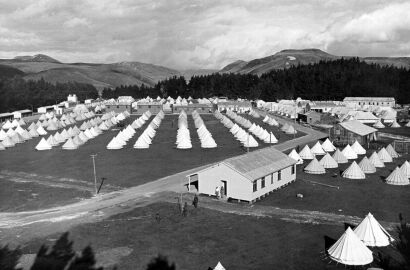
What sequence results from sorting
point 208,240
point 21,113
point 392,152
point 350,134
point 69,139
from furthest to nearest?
point 21,113
point 69,139
point 350,134
point 392,152
point 208,240

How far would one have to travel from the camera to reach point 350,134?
81.2 meters

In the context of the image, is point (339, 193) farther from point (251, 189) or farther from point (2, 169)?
point (2, 169)

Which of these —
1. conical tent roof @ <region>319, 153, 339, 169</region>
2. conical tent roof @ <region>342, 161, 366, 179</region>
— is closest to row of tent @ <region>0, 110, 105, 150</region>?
conical tent roof @ <region>319, 153, 339, 169</region>

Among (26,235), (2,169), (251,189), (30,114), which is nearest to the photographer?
(26,235)

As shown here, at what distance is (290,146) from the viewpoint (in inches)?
3216

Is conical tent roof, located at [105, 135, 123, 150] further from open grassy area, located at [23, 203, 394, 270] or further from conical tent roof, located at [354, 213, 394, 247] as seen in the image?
conical tent roof, located at [354, 213, 394, 247]

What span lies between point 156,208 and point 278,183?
16.0 m

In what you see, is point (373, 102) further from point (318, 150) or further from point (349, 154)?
point (349, 154)

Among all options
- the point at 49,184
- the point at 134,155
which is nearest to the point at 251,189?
the point at 49,184

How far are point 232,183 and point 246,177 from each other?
197cm

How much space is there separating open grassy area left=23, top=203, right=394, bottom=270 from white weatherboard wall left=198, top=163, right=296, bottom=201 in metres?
4.85

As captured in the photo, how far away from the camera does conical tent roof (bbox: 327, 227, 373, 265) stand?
29016 millimetres

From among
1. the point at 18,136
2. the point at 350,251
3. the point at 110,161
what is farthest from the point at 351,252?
the point at 18,136

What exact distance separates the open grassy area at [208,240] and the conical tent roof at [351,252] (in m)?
0.79
